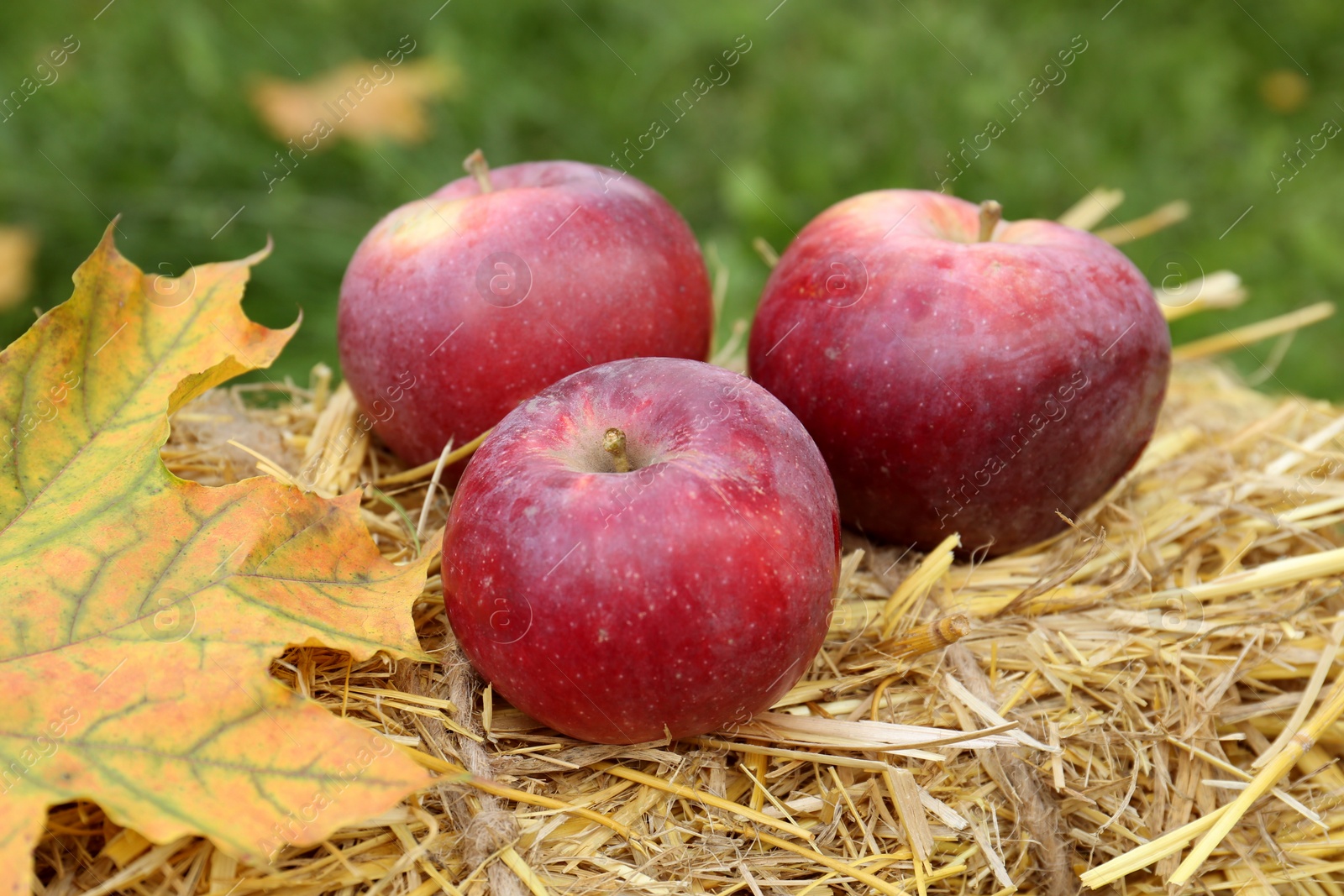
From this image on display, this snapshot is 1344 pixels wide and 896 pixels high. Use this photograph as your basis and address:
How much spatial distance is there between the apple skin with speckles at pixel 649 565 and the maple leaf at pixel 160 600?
17 cm

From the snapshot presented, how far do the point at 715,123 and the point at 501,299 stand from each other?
218cm

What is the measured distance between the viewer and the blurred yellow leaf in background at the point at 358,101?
315cm

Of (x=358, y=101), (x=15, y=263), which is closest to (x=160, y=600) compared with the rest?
(x=15, y=263)

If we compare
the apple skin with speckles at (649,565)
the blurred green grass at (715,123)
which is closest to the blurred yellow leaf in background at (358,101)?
the blurred green grass at (715,123)

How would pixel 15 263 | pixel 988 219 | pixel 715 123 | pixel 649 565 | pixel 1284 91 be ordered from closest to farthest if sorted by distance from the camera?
pixel 649 565 < pixel 988 219 < pixel 15 263 < pixel 715 123 < pixel 1284 91

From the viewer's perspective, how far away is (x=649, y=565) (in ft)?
3.86

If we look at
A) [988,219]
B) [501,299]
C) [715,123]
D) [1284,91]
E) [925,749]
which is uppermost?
[501,299]

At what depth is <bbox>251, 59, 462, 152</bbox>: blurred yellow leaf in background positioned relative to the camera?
3.15 meters

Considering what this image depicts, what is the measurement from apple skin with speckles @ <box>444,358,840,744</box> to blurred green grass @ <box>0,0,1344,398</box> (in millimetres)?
1717

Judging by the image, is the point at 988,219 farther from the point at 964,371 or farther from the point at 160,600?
the point at 160,600

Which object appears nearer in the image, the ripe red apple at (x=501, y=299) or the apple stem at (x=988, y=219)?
the ripe red apple at (x=501, y=299)

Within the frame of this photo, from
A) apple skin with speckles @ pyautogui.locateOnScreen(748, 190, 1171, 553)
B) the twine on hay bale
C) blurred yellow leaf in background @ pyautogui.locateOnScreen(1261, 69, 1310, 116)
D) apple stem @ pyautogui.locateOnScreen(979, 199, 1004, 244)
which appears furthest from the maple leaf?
blurred yellow leaf in background @ pyautogui.locateOnScreen(1261, 69, 1310, 116)

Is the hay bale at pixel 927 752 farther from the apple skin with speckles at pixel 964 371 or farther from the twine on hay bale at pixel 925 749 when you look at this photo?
the apple skin with speckles at pixel 964 371

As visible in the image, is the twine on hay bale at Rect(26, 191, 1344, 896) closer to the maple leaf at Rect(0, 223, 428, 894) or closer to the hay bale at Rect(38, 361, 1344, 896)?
the hay bale at Rect(38, 361, 1344, 896)
